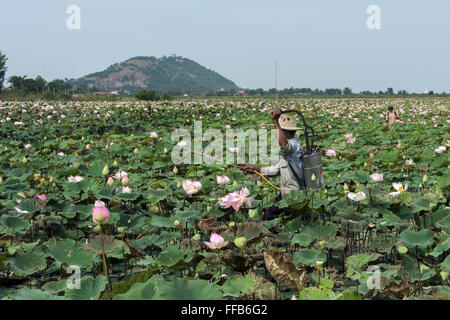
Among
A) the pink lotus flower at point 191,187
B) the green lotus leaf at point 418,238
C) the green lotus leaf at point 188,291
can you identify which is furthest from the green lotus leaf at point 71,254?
the green lotus leaf at point 418,238

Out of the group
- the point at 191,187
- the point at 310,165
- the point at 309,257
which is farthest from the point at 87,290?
the point at 310,165

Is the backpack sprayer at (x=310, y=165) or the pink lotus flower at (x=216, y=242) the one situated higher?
A: the backpack sprayer at (x=310, y=165)

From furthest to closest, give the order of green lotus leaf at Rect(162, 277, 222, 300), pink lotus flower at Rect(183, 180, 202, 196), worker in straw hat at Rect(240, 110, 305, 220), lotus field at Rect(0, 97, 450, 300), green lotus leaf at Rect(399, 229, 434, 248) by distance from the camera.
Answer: worker in straw hat at Rect(240, 110, 305, 220), pink lotus flower at Rect(183, 180, 202, 196), green lotus leaf at Rect(399, 229, 434, 248), lotus field at Rect(0, 97, 450, 300), green lotus leaf at Rect(162, 277, 222, 300)

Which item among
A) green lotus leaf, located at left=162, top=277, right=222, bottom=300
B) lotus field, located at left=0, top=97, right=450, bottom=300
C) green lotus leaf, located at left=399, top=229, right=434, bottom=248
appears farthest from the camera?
green lotus leaf, located at left=399, top=229, right=434, bottom=248

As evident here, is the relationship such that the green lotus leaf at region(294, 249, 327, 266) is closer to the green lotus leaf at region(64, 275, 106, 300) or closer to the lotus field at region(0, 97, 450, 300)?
the lotus field at region(0, 97, 450, 300)

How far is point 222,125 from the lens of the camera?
943 centimetres

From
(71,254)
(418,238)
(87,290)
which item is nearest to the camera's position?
(87,290)

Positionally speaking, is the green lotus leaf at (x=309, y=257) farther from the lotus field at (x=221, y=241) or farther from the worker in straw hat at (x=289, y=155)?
the worker in straw hat at (x=289, y=155)

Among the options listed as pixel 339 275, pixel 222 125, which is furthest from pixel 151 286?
pixel 222 125

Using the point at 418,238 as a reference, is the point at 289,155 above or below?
above

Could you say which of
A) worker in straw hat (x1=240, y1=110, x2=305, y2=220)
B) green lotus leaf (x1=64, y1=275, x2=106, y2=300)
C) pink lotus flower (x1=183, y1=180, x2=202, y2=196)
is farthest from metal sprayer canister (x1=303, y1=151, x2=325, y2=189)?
green lotus leaf (x1=64, y1=275, x2=106, y2=300)

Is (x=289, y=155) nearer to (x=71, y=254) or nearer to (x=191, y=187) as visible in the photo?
(x=191, y=187)
